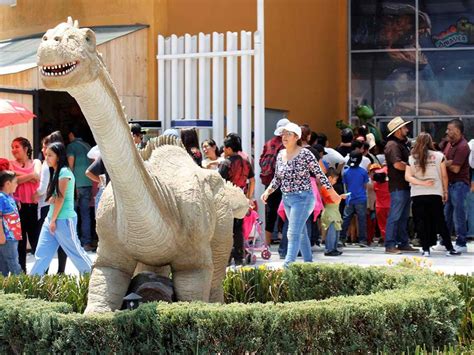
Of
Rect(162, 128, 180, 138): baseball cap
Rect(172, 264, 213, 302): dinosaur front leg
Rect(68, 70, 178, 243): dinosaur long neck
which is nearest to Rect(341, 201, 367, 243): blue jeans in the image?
Rect(162, 128, 180, 138): baseball cap

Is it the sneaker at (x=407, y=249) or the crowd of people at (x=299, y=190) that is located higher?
the crowd of people at (x=299, y=190)

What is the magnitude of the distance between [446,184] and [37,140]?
6.20 meters

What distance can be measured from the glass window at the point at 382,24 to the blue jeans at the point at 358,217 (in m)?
9.11

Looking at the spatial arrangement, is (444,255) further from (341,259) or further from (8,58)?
(8,58)

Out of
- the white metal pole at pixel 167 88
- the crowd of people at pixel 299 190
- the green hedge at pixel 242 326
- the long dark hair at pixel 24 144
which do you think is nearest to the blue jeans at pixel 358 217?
the crowd of people at pixel 299 190

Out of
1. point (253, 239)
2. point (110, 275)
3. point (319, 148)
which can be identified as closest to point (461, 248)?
point (319, 148)

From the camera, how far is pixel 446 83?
24.8 metres

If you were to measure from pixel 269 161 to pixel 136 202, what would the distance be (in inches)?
351

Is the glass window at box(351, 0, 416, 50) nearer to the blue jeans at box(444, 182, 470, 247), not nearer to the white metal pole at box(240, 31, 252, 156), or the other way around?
the white metal pole at box(240, 31, 252, 156)

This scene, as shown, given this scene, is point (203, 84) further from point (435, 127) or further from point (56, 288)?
point (435, 127)

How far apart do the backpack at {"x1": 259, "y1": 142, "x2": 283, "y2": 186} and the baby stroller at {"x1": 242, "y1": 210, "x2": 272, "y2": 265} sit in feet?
2.31

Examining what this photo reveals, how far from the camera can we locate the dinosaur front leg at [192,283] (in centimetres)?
768

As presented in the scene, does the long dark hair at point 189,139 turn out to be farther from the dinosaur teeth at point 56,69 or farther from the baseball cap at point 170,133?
the dinosaur teeth at point 56,69

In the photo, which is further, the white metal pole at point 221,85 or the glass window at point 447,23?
the glass window at point 447,23
